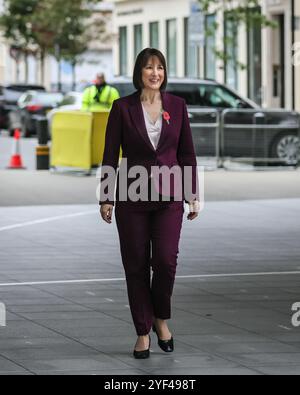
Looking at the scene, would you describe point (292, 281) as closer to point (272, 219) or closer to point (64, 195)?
point (272, 219)

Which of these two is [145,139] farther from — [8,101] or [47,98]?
[8,101]

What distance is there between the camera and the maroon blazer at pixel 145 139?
866cm

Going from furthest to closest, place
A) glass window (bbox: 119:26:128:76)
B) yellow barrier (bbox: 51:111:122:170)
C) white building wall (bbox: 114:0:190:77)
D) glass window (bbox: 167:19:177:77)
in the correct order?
glass window (bbox: 119:26:128:76), glass window (bbox: 167:19:177:77), white building wall (bbox: 114:0:190:77), yellow barrier (bbox: 51:111:122:170)

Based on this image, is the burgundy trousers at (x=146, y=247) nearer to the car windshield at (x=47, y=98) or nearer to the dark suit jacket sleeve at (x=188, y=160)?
the dark suit jacket sleeve at (x=188, y=160)

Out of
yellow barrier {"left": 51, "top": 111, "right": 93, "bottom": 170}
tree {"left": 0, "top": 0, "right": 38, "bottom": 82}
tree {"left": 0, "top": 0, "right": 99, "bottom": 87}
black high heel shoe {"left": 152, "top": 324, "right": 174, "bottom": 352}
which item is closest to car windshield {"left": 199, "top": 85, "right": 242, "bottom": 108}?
yellow barrier {"left": 51, "top": 111, "right": 93, "bottom": 170}

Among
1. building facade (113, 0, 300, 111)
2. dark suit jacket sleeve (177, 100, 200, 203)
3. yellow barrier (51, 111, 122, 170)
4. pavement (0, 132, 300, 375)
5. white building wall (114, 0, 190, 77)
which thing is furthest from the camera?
white building wall (114, 0, 190, 77)

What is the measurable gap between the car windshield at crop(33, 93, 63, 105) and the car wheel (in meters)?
19.2

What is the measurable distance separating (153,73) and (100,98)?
1917cm

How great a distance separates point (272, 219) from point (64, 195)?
4741mm

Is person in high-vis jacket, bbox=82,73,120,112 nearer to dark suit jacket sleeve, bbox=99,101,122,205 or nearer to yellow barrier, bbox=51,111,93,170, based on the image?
yellow barrier, bbox=51,111,93,170

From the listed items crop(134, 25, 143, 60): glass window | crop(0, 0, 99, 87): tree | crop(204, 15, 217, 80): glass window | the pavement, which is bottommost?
the pavement

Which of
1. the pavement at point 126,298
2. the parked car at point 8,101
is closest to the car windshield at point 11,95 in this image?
the parked car at point 8,101

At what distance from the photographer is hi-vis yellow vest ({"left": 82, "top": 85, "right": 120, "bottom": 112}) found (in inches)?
1094
